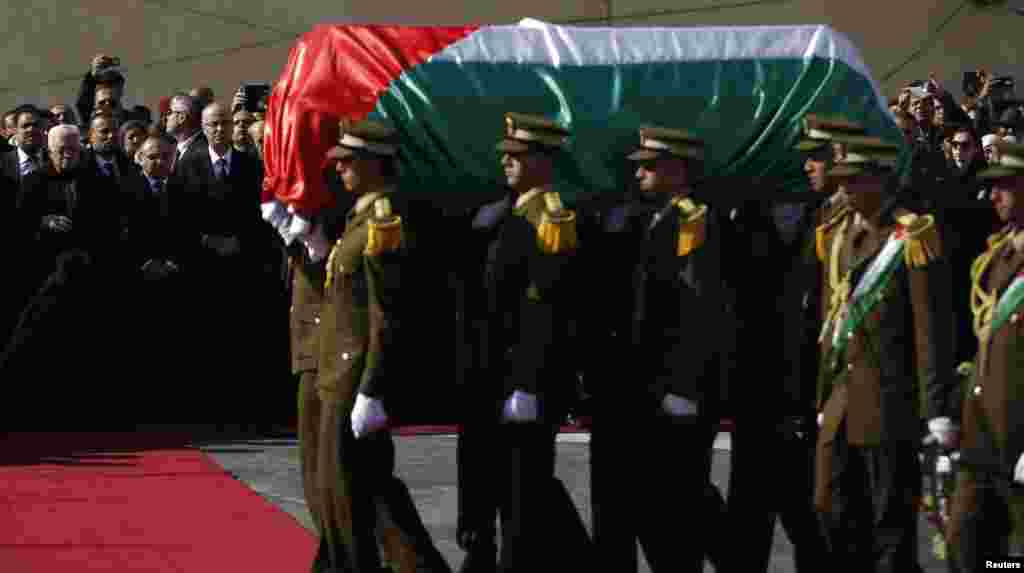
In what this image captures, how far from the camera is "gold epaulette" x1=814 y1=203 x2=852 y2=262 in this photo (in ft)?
28.0

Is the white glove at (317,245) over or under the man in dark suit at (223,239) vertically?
over

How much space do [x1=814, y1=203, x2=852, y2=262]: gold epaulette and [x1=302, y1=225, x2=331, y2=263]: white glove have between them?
175 centimetres

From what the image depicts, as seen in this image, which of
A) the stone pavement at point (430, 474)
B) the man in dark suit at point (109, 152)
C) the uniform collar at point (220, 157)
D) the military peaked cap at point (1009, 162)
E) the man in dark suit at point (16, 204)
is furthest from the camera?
the uniform collar at point (220, 157)

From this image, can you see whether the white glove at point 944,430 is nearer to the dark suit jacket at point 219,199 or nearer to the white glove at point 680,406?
the white glove at point 680,406

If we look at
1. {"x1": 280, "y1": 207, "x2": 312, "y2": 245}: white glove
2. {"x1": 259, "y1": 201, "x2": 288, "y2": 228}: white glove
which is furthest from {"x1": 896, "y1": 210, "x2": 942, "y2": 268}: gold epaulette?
{"x1": 259, "y1": 201, "x2": 288, "y2": 228}: white glove

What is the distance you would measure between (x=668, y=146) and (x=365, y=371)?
1.30 metres

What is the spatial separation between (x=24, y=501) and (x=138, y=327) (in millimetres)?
2969

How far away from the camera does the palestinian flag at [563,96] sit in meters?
9.19

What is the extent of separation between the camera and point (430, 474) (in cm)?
1191

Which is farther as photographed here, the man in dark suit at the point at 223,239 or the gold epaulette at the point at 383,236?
the man in dark suit at the point at 223,239

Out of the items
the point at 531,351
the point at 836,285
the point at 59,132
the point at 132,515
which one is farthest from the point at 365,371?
the point at 59,132

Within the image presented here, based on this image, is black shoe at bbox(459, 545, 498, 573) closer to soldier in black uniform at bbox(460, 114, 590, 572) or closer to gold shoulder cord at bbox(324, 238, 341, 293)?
soldier in black uniform at bbox(460, 114, 590, 572)

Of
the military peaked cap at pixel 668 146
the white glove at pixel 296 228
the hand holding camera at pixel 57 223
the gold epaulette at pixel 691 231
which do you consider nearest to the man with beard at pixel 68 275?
the hand holding camera at pixel 57 223

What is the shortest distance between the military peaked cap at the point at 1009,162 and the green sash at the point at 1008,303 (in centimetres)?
33
